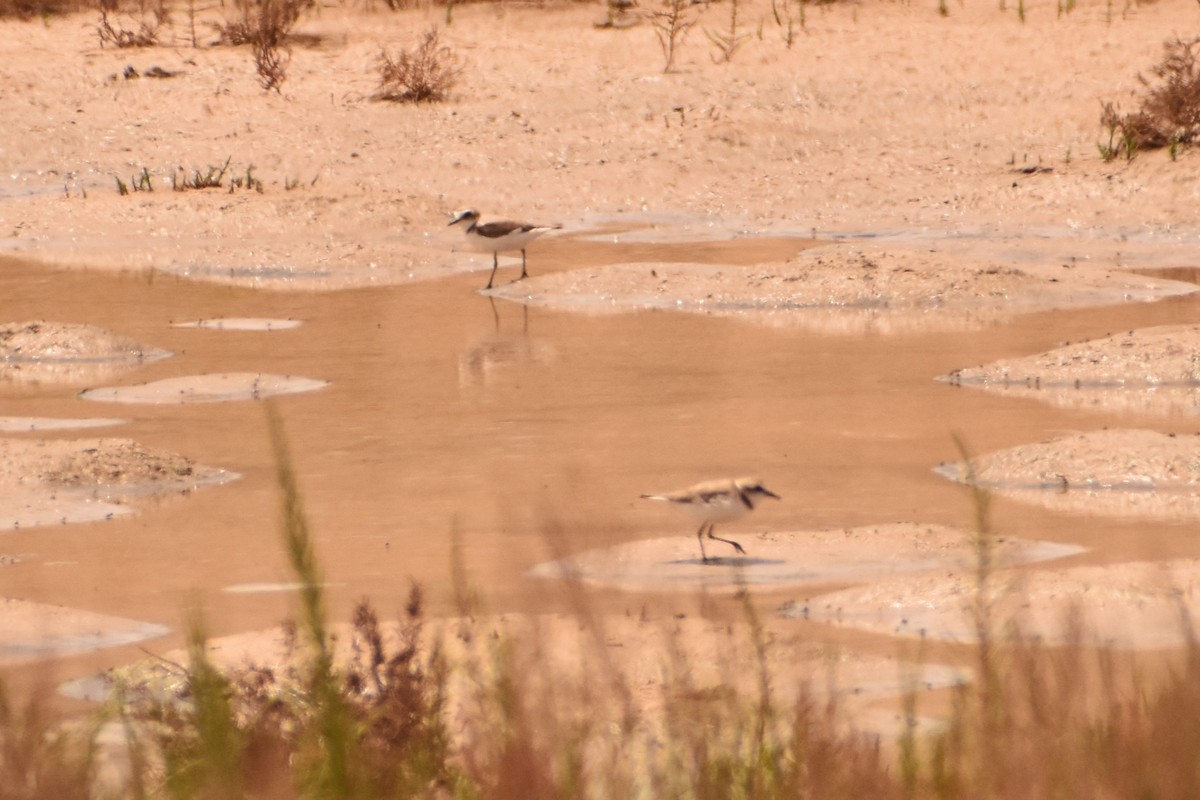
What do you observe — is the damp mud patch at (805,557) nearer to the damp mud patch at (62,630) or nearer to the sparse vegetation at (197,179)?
the damp mud patch at (62,630)

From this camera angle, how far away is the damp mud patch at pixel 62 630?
721 cm

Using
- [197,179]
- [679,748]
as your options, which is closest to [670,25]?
[197,179]

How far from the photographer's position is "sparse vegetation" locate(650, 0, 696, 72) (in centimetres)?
2453

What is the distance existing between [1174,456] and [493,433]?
3460mm

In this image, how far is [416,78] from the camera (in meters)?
23.8

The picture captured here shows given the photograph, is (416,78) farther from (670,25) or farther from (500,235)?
(500,235)

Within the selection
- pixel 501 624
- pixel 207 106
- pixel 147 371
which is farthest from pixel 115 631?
pixel 207 106

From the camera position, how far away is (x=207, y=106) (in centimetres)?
2386

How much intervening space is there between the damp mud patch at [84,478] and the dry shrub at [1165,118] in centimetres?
1190

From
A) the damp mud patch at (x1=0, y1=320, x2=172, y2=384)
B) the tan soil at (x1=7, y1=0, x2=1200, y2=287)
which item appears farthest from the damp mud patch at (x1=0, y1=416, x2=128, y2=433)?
the tan soil at (x1=7, y1=0, x2=1200, y2=287)

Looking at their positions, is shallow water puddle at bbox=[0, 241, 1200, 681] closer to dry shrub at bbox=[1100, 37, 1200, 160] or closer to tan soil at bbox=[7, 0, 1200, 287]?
tan soil at bbox=[7, 0, 1200, 287]

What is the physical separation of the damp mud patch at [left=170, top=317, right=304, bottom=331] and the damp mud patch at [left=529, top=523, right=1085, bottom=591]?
659 centimetres

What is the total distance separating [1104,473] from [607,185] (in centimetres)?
1184

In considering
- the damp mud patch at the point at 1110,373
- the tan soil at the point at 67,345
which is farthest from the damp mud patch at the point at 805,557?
the tan soil at the point at 67,345
